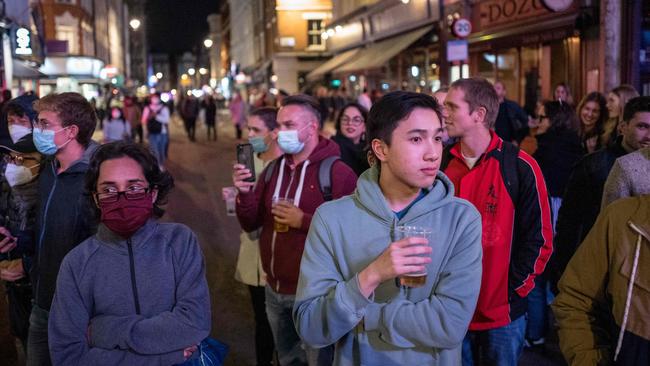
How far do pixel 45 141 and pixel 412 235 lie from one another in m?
2.36

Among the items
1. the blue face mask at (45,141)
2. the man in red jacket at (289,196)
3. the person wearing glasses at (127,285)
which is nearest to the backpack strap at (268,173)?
the man in red jacket at (289,196)

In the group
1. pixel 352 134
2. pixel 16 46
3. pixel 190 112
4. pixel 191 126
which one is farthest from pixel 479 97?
pixel 191 126

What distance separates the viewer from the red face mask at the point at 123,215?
279 cm

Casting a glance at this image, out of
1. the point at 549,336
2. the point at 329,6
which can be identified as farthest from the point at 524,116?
the point at 329,6

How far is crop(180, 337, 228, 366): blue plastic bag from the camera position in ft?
9.54

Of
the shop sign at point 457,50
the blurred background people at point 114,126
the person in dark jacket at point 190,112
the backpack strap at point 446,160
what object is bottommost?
the backpack strap at point 446,160

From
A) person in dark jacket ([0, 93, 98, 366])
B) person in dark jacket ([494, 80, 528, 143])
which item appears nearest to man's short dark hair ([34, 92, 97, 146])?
person in dark jacket ([0, 93, 98, 366])

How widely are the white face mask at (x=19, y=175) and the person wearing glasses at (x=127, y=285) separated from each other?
1.39 m

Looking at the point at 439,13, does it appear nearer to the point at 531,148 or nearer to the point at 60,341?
the point at 531,148

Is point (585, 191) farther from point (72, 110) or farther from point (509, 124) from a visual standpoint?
point (509, 124)

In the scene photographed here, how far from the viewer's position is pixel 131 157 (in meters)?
2.93

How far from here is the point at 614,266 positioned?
2354mm

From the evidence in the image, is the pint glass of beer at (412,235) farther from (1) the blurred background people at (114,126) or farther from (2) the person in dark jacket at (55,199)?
(1) the blurred background people at (114,126)

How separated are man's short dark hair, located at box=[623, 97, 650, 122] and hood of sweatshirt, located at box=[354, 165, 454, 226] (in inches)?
82.6
